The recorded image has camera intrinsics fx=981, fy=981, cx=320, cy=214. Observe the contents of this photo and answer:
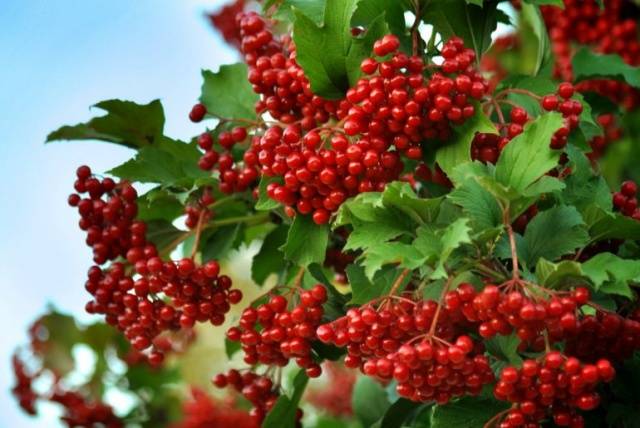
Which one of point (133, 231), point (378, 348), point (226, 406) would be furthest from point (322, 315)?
point (226, 406)

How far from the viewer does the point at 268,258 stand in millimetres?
1343

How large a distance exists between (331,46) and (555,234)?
0.32m

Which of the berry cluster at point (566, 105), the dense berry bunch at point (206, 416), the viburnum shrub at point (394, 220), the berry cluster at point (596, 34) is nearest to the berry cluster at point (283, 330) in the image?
the viburnum shrub at point (394, 220)

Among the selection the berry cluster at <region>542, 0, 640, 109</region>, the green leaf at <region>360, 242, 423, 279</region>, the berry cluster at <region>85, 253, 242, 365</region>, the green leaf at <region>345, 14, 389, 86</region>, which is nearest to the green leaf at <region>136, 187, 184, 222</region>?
the berry cluster at <region>85, 253, 242, 365</region>

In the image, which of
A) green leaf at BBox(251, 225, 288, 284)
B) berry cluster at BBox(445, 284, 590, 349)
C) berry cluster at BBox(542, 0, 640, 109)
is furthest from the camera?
berry cluster at BBox(542, 0, 640, 109)

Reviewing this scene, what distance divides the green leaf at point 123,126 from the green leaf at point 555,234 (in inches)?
20.8

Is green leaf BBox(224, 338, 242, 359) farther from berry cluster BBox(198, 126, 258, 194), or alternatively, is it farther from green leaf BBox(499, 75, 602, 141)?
green leaf BBox(499, 75, 602, 141)

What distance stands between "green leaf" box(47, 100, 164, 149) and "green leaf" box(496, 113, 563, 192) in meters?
0.50

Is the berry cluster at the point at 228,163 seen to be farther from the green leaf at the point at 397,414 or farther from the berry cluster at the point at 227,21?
the berry cluster at the point at 227,21

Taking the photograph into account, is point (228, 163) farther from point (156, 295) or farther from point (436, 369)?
point (436, 369)

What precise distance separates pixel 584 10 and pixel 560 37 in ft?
0.21

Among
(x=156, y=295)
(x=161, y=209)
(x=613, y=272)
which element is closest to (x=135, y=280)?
(x=156, y=295)

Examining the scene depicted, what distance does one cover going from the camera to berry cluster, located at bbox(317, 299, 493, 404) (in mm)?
925

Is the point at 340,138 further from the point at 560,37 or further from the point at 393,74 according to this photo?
the point at 560,37
